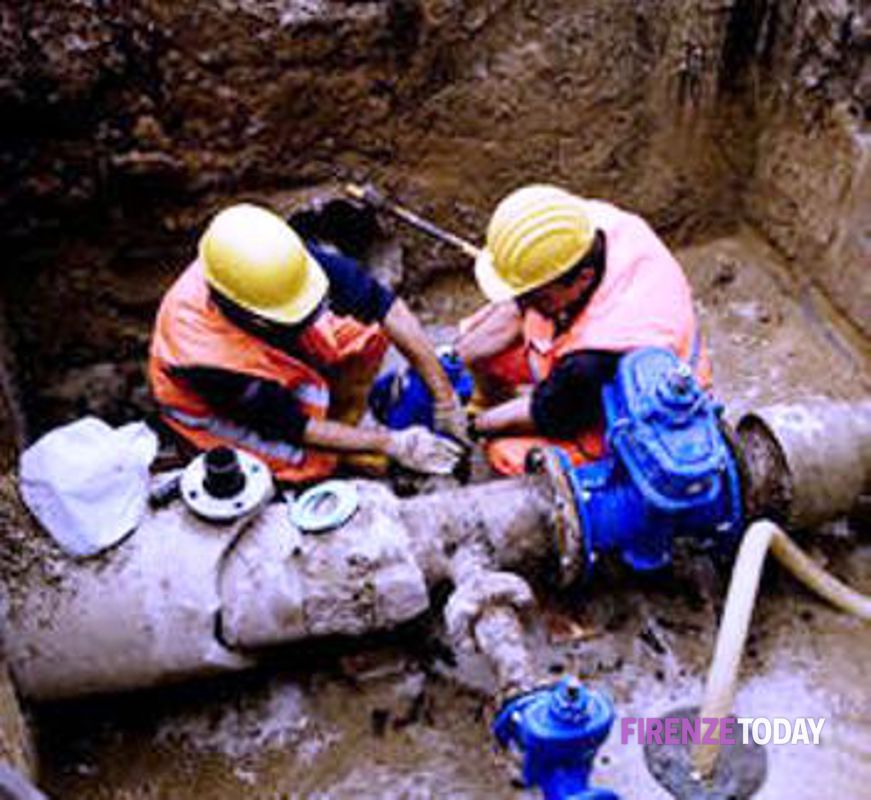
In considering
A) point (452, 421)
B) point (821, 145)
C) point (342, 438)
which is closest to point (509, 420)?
point (452, 421)

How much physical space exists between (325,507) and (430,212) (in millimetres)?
1909

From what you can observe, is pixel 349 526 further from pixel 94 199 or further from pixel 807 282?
pixel 807 282

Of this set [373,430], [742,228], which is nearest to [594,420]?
[373,430]

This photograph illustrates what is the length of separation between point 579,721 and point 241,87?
2.74 m

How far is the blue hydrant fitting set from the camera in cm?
244

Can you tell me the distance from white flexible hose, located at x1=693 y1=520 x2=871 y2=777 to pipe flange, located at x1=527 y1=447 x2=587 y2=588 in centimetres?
44

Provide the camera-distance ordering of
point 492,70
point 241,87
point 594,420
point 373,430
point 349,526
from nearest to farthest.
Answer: point 349,526
point 594,420
point 373,430
point 241,87
point 492,70

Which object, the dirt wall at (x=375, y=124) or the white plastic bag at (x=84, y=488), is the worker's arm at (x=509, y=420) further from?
the dirt wall at (x=375, y=124)

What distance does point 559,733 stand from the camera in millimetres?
2428

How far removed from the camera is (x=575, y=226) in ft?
10.5

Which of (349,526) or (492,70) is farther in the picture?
(492,70)

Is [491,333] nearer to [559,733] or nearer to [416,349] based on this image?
[416,349]

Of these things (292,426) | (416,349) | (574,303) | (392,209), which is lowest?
(292,426)

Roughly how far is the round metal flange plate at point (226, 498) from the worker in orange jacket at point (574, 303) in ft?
2.70
